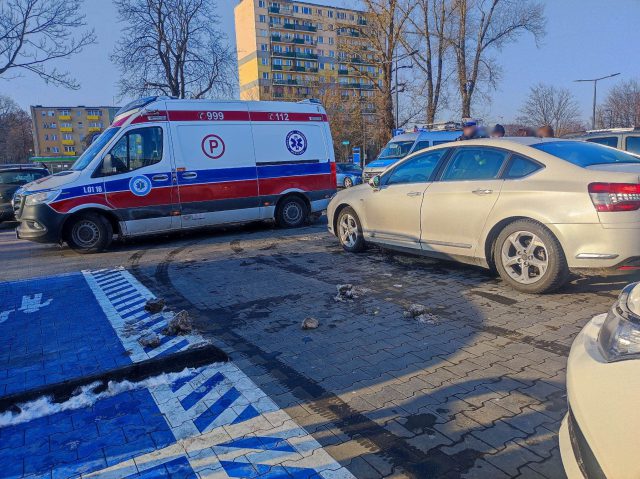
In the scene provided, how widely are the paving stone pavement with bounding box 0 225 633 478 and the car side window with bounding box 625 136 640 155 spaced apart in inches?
280

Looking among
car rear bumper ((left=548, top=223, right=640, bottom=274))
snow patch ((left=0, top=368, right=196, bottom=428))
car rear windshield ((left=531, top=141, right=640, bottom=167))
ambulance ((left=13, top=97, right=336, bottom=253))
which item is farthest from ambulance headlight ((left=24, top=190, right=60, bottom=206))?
car rear bumper ((left=548, top=223, right=640, bottom=274))

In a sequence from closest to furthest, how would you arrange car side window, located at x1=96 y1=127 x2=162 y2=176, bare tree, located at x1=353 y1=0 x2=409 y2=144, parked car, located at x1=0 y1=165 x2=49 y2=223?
1. car side window, located at x1=96 y1=127 x2=162 y2=176
2. parked car, located at x1=0 y1=165 x2=49 y2=223
3. bare tree, located at x1=353 y1=0 x2=409 y2=144

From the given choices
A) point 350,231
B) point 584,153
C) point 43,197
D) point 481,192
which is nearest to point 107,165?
point 43,197

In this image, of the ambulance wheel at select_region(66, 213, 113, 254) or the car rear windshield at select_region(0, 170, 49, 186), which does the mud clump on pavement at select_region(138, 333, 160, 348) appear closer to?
the ambulance wheel at select_region(66, 213, 113, 254)

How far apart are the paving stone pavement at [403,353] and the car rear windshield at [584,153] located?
1.39 meters

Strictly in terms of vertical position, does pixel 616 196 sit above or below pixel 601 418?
above

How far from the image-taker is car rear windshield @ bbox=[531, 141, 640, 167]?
4.87 metres

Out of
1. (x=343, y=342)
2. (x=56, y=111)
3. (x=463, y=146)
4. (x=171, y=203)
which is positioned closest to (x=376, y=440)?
(x=343, y=342)

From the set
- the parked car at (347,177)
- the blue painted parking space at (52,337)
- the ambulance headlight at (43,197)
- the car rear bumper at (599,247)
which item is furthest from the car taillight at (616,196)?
the parked car at (347,177)

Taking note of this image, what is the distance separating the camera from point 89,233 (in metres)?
8.45

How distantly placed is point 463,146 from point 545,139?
3.02ft

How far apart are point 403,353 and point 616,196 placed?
8.40 ft

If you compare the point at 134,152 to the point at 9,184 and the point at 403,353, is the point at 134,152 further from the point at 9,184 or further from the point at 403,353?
the point at 9,184

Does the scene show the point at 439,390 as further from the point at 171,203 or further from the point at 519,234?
the point at 171,203
